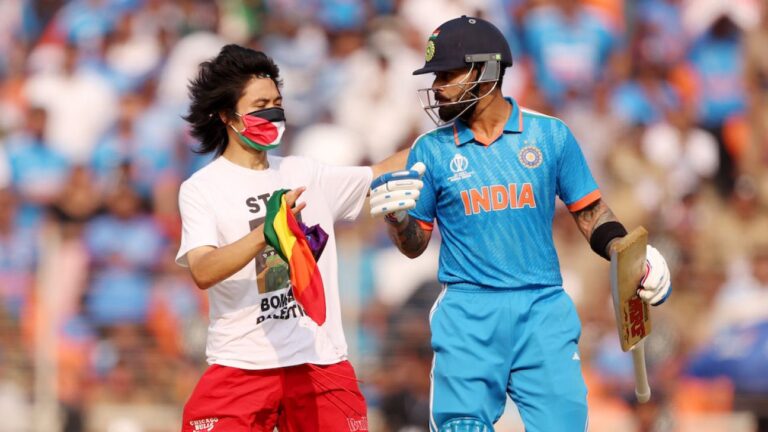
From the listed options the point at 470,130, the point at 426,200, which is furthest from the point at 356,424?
the point at 470,130

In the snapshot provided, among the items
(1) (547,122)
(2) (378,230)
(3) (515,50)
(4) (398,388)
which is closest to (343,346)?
(1) (547,122)

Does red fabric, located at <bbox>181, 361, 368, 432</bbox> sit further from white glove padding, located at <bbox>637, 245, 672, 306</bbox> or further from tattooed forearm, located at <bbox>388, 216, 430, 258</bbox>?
white glove padding, located at <bbox>637, 245, 672, 306</bbox>

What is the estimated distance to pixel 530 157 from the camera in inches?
229

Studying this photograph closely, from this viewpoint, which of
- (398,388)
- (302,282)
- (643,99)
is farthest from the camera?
(643,99)

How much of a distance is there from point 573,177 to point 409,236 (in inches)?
32.0

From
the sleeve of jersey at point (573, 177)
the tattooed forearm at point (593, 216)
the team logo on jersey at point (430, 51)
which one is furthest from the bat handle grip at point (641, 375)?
the team logo on jersey at point (430, 51)

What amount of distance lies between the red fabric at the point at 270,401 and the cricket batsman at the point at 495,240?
0.51 metres

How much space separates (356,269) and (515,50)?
3.41m

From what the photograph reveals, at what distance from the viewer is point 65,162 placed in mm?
13086

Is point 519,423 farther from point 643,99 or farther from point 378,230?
point 643,99

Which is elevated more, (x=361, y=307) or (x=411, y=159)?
(x=411, y=159)

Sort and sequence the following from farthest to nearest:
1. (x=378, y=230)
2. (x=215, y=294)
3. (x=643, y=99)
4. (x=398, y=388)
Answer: (x=643, y=99), (x=378, y=230), (x=398, y=388), (x=215, y=294)

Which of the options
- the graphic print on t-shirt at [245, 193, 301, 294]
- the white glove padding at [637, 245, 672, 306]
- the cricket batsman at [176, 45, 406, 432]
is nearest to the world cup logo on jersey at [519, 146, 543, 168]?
the white glove padding at [637, 245, 672, 306]

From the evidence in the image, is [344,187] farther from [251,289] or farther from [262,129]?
[251,289]
